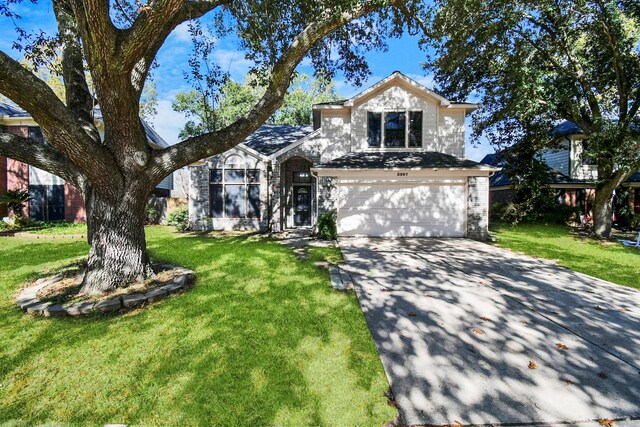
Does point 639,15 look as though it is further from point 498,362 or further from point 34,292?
point 34,292

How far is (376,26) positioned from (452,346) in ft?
33.1

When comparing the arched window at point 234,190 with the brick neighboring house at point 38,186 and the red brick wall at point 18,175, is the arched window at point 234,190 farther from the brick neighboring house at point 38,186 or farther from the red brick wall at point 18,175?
the red brick wall at point 18,175

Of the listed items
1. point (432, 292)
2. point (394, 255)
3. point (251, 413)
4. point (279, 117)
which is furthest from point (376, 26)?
point (279, 117)

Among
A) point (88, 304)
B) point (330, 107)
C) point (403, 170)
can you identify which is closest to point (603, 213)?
point (403, 170)

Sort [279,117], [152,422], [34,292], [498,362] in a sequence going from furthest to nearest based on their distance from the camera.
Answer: [279,117], [34,292], [498,362], [152,422]

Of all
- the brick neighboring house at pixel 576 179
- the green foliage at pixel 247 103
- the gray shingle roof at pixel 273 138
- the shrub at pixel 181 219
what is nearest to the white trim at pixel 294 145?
the gray shingle roof at pixel 273 138

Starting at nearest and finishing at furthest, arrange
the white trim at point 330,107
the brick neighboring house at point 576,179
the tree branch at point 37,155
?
the tree branch at point 37,155, the white trim at point 330,107, the brick neighboring house at point 576,179

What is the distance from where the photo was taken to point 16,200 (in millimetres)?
14242

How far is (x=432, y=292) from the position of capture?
17.8 feet

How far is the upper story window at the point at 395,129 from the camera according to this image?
12.8m

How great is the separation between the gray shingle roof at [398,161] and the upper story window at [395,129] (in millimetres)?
515

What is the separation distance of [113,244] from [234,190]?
29.3 ft

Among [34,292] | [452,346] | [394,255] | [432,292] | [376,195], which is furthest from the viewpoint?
[376,195]

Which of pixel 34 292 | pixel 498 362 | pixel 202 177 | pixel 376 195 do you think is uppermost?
pixel 202 177
